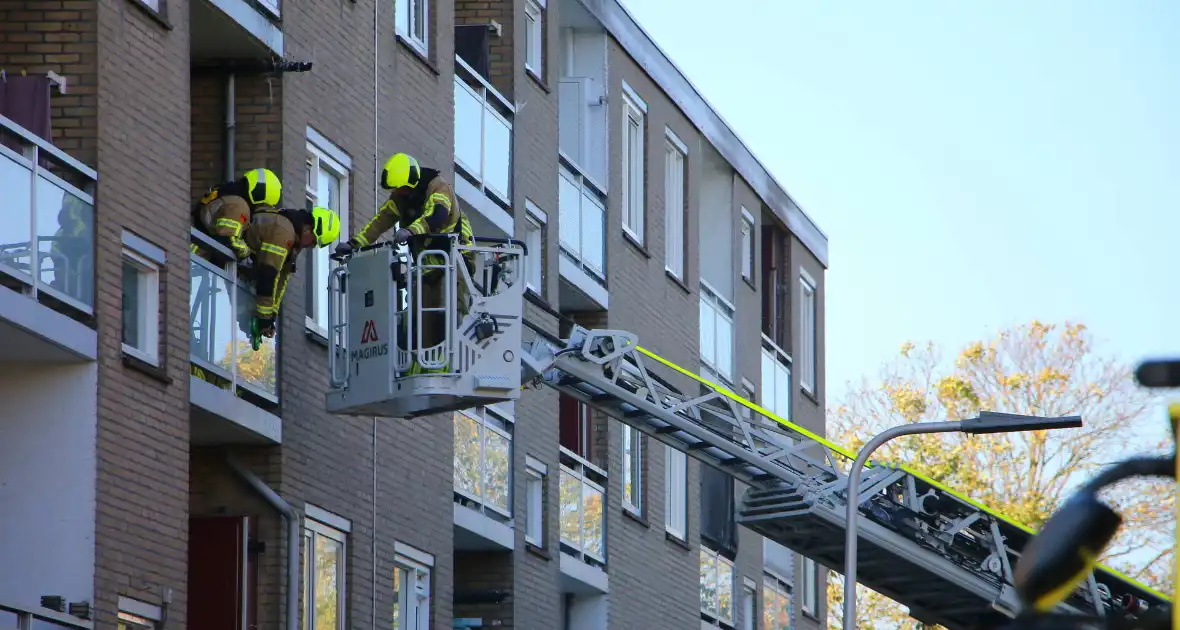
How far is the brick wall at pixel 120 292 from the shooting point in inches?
571

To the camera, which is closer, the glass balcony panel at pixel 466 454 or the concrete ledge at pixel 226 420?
the concrete ledge at pixel 226 420

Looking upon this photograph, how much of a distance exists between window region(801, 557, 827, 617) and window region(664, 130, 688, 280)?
8.04 meters

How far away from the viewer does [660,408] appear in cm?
2073

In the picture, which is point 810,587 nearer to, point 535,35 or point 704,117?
point 704,117

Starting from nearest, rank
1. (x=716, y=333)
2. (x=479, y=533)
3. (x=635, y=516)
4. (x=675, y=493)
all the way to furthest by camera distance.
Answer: (x=479, y=533) < (x=635, y=516) < (x=675, y=493) < (x=716, y=333)

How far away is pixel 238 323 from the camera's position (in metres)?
17.1

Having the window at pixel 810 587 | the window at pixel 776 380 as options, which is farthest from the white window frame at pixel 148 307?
the window at pixel 810 587

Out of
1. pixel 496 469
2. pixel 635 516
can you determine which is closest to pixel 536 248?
pixel 496 469

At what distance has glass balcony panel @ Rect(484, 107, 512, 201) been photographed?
2359cm

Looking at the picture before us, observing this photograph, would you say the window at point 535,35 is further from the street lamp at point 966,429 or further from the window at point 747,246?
the window at point 747,246

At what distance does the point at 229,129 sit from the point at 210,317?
2.08 meters

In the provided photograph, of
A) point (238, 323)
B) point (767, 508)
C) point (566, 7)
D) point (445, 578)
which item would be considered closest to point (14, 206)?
point (238, 323)

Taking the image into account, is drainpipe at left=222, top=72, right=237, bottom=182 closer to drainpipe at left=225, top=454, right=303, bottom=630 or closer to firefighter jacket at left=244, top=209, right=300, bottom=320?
firefighter jacket at left=244, top=209, right=300, bottom=320

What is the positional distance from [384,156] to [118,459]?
626 centimetres
